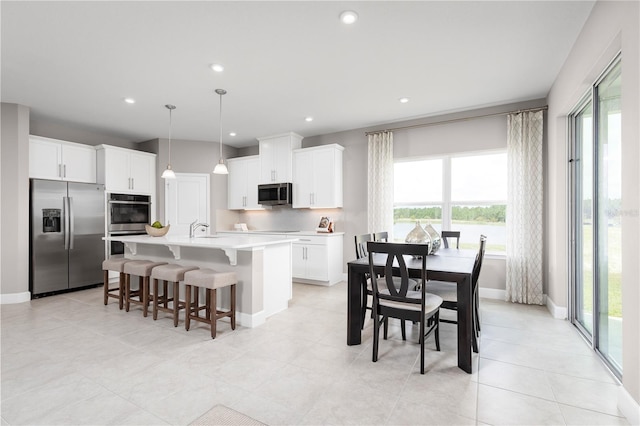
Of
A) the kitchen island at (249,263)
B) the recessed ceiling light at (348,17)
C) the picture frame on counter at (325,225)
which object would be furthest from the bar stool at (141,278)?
the recessed ceiling light at (348,17)

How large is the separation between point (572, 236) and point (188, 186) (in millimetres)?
6189

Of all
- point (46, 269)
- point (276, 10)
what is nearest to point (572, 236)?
point (276, 10)

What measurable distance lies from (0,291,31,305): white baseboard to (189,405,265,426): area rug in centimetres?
420

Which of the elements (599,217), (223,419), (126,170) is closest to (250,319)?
(223,419)

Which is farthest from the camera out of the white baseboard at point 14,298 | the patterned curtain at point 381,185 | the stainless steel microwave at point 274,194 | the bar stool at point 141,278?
the stainless steel microwave at point 274,194

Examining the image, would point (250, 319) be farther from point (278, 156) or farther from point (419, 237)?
point (278, 156)

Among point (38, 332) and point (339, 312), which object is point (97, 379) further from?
point (339, 312)

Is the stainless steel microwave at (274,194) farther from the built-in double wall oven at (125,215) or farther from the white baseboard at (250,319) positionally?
the white baseboard at (250,319)

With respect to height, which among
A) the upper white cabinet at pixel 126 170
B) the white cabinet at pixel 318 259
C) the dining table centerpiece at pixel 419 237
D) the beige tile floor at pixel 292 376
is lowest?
the beige tile floor at pixel 292 376

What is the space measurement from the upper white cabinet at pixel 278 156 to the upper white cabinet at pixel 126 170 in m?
2.21

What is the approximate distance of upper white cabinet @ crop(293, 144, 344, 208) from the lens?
17.7ft

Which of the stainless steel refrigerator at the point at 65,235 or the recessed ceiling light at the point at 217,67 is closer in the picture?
the recessed ceiling light at the point at 217,67

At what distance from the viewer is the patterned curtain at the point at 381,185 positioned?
504cm

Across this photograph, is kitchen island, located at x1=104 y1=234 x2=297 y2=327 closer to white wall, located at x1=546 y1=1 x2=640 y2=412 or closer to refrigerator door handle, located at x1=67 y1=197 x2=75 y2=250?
refrigerator door handle, located at x1=67 y1=197 x2=75 y2=250
